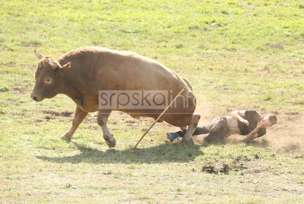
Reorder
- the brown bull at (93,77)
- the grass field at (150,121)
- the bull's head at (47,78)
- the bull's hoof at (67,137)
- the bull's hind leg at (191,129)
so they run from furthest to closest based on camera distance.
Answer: the bull's hind leg at (191,129), the bull's hoof at (67,137), the brown bull at (93,77), the bull's head at (47,78), the grass field at (150,121)

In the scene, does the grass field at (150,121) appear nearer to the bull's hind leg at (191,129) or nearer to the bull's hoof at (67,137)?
the bull's hoof at (67,137)

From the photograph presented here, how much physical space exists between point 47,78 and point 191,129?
2471mm

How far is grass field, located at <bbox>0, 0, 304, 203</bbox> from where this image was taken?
12.5 m

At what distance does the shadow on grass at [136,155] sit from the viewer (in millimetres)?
14422

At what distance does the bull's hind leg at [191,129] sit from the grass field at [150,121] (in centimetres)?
35

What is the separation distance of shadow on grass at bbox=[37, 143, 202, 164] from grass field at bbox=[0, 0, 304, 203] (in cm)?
3

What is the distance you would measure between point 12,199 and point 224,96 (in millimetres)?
8956

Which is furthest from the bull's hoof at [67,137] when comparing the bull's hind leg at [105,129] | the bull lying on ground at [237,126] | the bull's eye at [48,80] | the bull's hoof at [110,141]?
the bull lying on ground at [237,126]

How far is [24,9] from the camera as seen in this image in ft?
91.0

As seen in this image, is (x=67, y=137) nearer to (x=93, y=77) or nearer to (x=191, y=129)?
(x=93, y=77)

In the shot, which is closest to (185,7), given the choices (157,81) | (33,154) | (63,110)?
(63,110)

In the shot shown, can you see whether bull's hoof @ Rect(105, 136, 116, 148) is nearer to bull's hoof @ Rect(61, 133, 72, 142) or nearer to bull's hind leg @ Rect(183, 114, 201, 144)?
bull's hoof @ Rect(61, 133, 72, 142)

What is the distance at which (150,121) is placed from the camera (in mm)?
17703

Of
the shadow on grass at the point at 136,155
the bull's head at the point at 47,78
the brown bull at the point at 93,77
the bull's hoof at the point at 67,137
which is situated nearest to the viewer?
the shadow on grass at the point at 136,155
